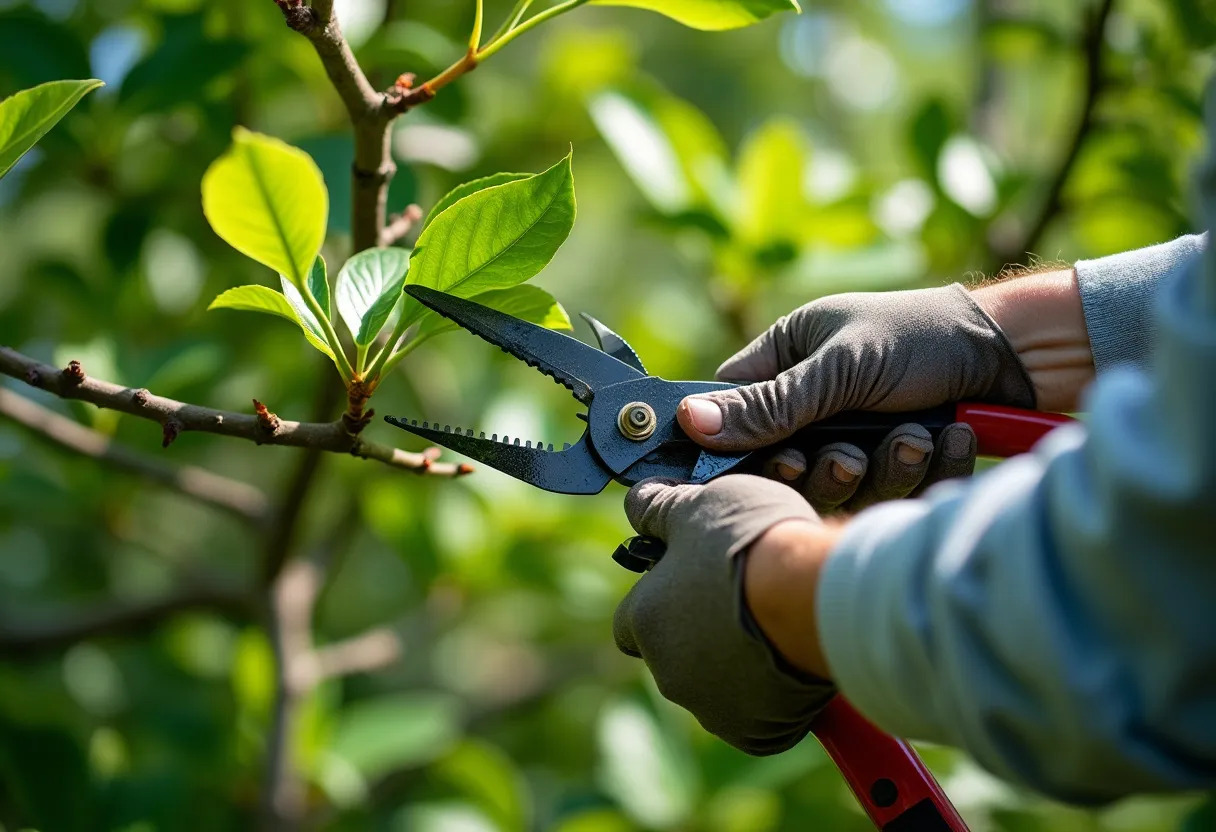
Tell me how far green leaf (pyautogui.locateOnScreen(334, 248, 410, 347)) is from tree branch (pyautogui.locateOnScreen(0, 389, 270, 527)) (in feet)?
2.69

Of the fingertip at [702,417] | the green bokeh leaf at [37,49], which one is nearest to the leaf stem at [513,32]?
the fingertip at [702,417]

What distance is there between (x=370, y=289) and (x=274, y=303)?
0.10 metres

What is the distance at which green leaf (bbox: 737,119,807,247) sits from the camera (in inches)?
80.3

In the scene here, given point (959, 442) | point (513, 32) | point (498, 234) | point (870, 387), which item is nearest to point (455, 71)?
point (513, 32)

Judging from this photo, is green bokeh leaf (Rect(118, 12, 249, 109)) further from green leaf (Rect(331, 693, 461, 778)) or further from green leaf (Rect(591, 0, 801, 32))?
green leaf (Rect(331, 693, 461, 778))

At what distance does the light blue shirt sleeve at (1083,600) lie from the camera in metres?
0.76

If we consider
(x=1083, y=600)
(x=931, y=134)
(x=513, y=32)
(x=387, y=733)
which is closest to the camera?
(x=1083, y=600)

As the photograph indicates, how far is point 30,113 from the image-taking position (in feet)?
3.60

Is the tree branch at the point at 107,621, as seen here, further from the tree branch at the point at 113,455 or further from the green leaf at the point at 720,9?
the green leaf at the point at 720,9

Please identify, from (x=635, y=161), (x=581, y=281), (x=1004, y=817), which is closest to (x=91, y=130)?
(x=635, y=161)

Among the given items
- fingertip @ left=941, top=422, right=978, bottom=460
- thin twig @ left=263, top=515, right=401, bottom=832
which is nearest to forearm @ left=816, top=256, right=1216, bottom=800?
fingertip @ left=941, top=422, right=978, bottom=460

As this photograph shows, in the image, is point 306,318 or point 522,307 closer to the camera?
point 306,318

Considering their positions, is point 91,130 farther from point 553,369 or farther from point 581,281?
point 581,281

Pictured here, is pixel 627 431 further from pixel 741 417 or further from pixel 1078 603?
pixel 1078 603
